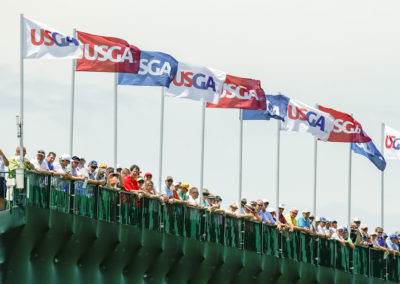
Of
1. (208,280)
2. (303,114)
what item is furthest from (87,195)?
(303,114)

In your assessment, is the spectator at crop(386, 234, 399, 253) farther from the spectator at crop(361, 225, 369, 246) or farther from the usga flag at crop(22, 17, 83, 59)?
the usga flag at crop(22, 17, 83, 59)

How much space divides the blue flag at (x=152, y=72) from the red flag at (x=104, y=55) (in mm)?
1590

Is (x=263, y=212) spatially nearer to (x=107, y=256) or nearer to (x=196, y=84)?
(x=196, y=84)

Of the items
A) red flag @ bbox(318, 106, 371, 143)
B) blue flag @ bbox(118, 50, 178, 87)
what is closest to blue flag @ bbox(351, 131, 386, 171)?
red flag @ bbox(318, 106, 371, 143)

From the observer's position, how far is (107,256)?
3869 centimetres

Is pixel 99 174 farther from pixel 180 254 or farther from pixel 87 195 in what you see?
pixel 180 254

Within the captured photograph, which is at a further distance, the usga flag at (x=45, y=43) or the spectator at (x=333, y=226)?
the spectator at (x=333, y=226)

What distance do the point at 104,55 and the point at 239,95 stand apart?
793 centimetres

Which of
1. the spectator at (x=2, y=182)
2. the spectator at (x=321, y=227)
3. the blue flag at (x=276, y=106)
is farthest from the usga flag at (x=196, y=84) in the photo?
the spectator at (x=2, y=182)

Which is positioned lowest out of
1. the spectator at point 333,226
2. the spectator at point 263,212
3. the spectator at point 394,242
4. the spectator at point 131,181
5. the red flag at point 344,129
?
the spectator at point 394,242

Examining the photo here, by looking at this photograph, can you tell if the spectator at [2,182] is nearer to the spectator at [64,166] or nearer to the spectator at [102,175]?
the spectator at [64,166]

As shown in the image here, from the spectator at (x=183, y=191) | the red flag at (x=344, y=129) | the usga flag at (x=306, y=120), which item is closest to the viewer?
the spectator at (x=183, y=191)

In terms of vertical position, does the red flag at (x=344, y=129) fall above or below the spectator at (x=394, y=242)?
above

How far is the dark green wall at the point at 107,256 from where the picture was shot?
35812mm
